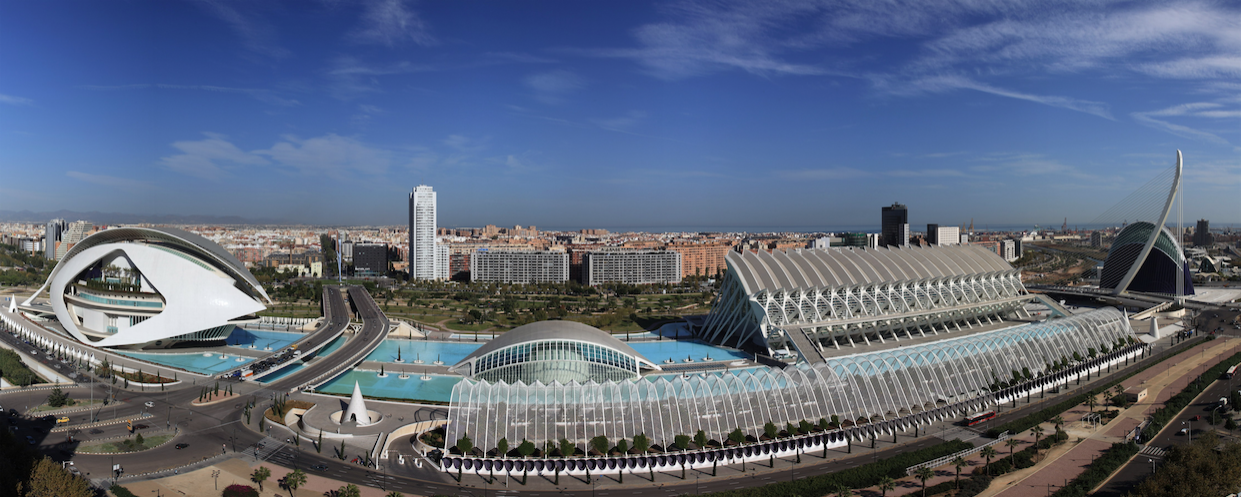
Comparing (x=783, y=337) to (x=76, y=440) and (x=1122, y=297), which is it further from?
(x=1122, y=297)

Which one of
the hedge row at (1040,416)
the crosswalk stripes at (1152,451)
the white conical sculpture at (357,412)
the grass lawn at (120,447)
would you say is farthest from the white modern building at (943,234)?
the grass lawn at (120,447)

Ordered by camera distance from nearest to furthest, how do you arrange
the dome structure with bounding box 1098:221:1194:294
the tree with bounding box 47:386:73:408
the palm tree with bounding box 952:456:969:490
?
the palm tree with bounding box 952:456:969:490
the tree with bounding box 47:386:73:408
the dome structure with bounding box 1098:221:1194:294

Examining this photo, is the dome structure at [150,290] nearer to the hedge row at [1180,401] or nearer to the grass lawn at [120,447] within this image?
the grass lawn at [120,447]

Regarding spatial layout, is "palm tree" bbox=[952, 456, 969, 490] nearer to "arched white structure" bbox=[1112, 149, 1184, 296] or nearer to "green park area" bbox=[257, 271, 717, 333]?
"green park area" bbox=[257, 271, 717, 333]

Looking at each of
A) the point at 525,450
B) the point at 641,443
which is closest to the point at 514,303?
the point at 525,450

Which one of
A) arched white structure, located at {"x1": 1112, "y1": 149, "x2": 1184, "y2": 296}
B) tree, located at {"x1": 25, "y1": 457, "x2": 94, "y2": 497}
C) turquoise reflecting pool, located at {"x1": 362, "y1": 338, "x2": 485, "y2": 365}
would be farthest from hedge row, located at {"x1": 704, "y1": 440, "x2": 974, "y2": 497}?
arched white structure, located at {"x1": 1112, "y1": 149, "x2": 1184, "y2": 296}

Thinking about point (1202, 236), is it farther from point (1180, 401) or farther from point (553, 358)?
point (553, 358)
